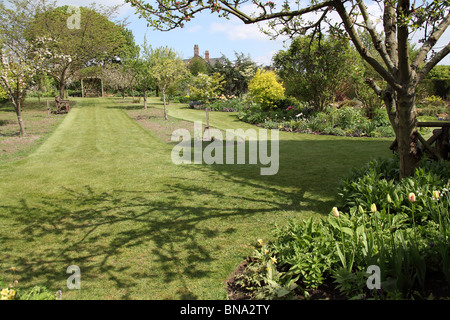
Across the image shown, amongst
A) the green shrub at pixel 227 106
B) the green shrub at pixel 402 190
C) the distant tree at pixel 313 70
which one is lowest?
the green shrub at pixel 402 190

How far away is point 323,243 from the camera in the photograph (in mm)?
3295

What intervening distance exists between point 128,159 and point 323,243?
7.73m

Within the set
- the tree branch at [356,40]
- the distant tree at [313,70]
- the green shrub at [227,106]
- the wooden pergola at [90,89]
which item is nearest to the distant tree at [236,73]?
the green shrub at [227,106]

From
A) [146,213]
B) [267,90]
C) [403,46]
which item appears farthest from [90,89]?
[403,46]

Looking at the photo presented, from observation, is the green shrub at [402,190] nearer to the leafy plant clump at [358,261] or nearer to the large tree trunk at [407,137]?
the leafy plant clump at [358,261]

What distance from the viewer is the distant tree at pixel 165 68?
19.5 metres

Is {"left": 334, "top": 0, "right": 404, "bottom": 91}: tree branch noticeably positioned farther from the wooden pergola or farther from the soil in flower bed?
the wooden pergola

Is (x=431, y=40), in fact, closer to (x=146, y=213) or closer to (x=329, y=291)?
(x=329, y=291)

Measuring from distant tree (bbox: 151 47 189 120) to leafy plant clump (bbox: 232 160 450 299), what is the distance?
16567 millimetres

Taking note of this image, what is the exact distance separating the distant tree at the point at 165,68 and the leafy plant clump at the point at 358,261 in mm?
16567

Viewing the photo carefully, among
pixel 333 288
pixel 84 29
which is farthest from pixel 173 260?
pixel 84 29

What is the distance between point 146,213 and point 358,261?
3.73 m
